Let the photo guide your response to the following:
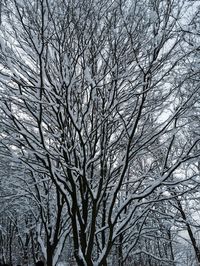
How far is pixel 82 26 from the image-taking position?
4.88m

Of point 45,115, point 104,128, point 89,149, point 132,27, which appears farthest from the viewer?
point 45,115

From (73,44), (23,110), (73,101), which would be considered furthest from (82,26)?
(23,110)

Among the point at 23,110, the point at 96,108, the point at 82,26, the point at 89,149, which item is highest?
the point at 82,26

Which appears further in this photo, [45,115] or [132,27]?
[45,115]

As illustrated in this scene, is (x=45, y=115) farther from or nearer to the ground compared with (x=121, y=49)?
nearer to the ground

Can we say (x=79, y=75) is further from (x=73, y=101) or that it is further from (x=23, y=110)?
(x=23, y=110)

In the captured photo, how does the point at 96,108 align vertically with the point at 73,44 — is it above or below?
below

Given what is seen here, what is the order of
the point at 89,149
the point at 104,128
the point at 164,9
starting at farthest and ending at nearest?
1. the point at 89,149
2. the point at 104,128
3. the point at 164,9

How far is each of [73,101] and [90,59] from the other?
0.91 m

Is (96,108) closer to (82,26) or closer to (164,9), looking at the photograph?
(82,26)

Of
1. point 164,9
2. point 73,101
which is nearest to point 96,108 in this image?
point 73,101

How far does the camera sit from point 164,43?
4547mm

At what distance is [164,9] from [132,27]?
66 cm

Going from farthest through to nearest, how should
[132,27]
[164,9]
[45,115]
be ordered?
[45,115]
[132,27]
[164,9]
